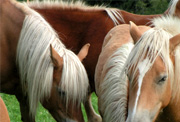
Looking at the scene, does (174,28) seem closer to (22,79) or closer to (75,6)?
(22,79)

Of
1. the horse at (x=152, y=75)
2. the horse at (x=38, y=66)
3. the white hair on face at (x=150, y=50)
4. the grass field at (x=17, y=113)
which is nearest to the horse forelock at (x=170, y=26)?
the horse at (x=152, y=75)

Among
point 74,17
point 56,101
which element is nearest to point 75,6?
point 74,17

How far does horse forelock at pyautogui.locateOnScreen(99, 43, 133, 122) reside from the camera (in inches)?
132

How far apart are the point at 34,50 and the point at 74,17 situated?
1368 mm

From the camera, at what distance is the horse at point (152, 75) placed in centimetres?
291

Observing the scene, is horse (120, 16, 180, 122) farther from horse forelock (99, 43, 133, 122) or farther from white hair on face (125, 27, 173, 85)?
horse forelock (99, 43, 133, 122)

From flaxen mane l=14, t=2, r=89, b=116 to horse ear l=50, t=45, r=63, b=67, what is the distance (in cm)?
5

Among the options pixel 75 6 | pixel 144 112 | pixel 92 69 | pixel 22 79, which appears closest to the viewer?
pixel 144 112

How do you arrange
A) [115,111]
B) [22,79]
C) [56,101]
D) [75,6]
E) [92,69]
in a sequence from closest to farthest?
[115,111] < [56,101] < [22,79] < [92,69] < [75,6]

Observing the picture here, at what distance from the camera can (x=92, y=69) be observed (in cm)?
504

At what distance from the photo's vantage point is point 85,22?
17.4ft

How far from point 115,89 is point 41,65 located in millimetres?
947

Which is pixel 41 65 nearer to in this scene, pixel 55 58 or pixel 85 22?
pixel 55 58

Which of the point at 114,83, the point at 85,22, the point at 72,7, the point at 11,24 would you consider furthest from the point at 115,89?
the point at 72,7
